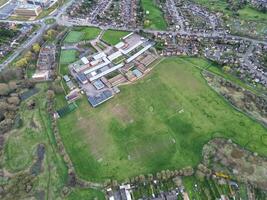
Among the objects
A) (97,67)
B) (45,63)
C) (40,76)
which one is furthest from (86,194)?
(45,63)

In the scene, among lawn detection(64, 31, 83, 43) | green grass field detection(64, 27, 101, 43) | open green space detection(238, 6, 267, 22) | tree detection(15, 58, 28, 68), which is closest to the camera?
tree detection(15, 58, 28, 68)

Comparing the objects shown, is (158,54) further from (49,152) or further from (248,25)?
(49,152)

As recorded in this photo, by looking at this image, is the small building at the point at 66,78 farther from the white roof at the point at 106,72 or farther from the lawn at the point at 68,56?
the lawn at the point at 68,56

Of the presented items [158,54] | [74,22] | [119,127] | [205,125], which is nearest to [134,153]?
[119,127]

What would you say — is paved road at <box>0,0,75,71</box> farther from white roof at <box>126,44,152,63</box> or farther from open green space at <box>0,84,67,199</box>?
white roof at <box>126,44,152,63</box>

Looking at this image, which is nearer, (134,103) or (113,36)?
(134,103)

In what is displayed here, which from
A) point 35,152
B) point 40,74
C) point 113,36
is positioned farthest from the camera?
A: point 113,36

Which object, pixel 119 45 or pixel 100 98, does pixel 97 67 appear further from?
pixel 100 98

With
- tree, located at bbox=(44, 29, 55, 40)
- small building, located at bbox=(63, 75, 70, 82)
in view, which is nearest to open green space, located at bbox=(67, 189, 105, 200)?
small building, located at bbox=(63, 75, 70, 82)
